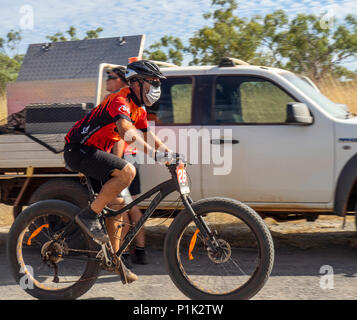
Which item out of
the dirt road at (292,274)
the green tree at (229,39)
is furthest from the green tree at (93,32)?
the dirt road at (292,274)

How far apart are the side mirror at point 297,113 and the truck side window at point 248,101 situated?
20 cm

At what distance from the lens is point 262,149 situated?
17.9 feet

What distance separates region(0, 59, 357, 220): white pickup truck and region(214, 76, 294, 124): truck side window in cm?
1

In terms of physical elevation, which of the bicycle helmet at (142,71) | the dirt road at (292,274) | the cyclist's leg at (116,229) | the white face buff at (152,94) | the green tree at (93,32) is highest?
the green tree at (93,32)

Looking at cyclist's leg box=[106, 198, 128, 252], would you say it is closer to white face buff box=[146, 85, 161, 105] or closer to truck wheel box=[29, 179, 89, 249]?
white face buff box=[146, 85, 161, 105]

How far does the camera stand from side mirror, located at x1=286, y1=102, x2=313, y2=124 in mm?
5242

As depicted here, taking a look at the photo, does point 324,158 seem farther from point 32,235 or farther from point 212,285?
point 32,235

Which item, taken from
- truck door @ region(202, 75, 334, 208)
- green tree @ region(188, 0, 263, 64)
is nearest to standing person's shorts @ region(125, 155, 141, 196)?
truck door @ region(202, 75, 334, 208)

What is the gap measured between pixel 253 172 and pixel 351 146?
974 mm

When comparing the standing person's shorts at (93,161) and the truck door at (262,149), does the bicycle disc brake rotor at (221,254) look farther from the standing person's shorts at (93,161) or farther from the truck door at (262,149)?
the truck door at (262,149)

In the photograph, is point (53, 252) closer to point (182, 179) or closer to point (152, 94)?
point (182, 179)

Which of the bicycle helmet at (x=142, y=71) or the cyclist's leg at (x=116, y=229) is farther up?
the bicycle helmet at (x=142, y=71)

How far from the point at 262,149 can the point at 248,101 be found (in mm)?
537

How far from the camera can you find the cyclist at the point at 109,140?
399cm
